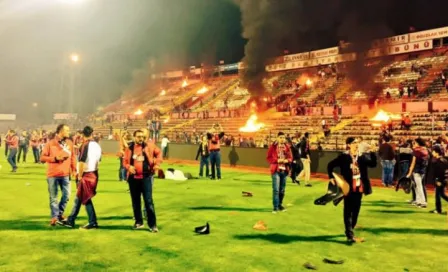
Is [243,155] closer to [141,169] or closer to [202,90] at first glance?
[141,169]

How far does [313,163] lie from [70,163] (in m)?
13.3

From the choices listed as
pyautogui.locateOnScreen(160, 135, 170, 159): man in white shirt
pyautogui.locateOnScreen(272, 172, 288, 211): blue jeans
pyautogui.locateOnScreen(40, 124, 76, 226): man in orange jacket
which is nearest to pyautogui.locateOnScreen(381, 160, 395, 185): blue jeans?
pyautogui.locateOnScreen(272, 172, 288, 211): blue jeans

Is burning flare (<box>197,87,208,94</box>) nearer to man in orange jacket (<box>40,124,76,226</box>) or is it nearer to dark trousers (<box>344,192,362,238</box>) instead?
man in orange jacket (<box>40,124,76,226</box>)

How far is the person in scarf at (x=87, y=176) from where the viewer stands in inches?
282

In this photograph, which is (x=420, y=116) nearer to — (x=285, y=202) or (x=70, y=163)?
(x=285, y=202)

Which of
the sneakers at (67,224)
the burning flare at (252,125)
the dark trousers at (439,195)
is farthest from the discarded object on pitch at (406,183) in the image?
the burning flare at (252,125)

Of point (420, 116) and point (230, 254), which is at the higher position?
point (420, 116)

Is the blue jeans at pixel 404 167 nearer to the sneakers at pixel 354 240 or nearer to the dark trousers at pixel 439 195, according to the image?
the dark trousers at pixel 439 195

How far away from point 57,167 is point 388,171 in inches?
468

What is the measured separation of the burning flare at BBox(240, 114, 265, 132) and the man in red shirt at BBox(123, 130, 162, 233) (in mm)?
24355

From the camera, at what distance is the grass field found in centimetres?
554

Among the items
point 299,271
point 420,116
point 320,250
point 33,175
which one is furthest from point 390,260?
point 420,116

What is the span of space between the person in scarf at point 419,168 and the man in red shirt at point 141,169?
674cm

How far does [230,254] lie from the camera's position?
5965 mm
